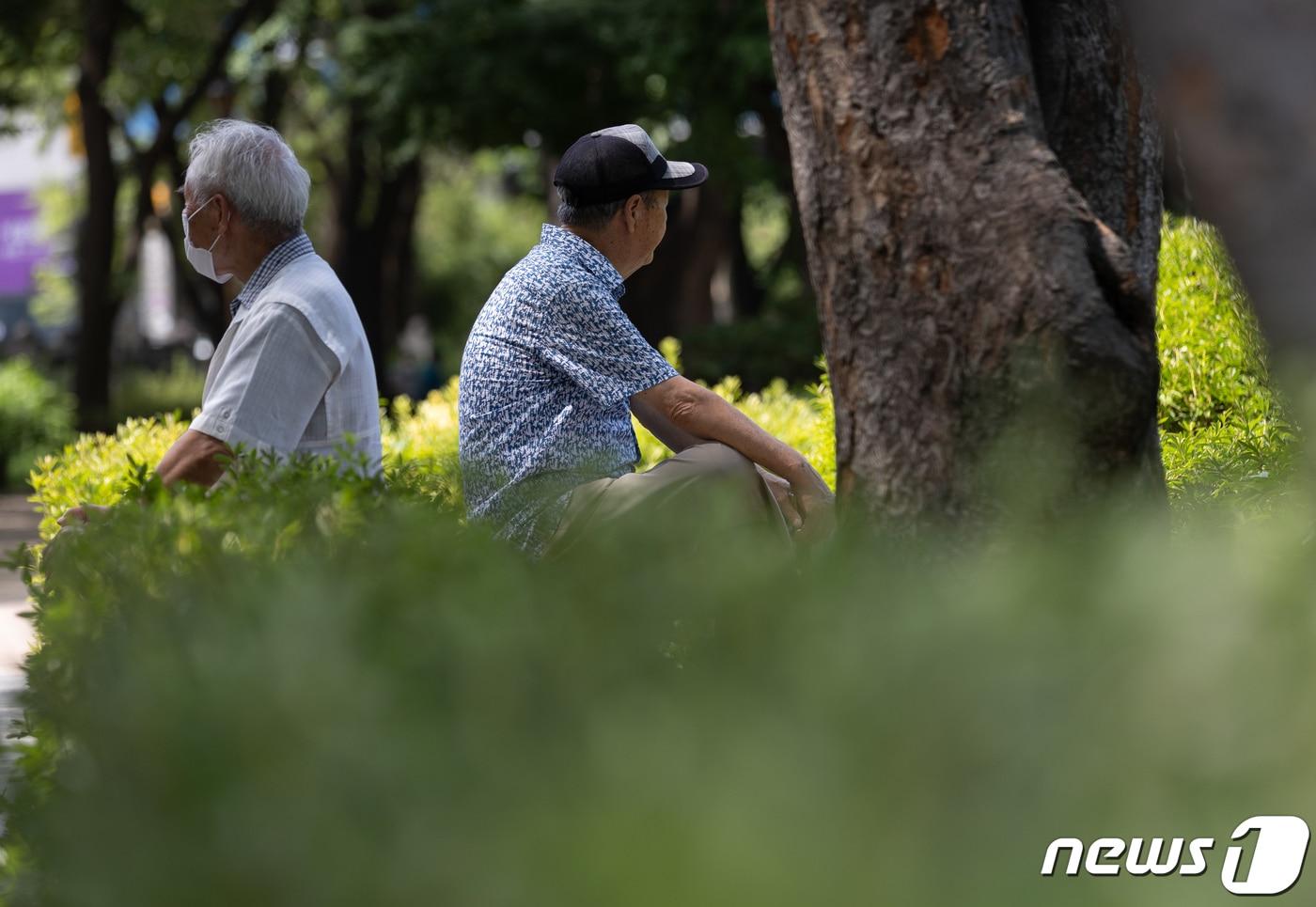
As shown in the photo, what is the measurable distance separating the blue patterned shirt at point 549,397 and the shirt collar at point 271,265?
64 cm

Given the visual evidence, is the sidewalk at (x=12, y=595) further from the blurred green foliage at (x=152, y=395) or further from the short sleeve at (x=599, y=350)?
the blurred green foliage at (x=152, y=395)

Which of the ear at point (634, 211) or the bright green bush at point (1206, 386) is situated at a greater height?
the ear at point (634, 211)

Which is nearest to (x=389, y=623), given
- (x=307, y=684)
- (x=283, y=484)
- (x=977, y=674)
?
(x=307, y=684)

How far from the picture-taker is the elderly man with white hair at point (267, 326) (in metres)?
3.96

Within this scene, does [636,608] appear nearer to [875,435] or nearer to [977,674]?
[977,674]

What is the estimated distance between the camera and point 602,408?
3.92 metres

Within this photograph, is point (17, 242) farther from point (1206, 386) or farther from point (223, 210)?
point (1206, 386)

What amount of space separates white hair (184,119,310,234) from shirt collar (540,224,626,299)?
690mm

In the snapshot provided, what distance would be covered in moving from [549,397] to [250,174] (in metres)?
1.04

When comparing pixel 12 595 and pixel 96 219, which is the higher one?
pixel 96 219

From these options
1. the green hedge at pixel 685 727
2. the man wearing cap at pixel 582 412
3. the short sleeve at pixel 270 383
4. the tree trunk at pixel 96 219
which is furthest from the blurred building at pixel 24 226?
the green hedge at pixel 685 727

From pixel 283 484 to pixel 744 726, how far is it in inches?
69.1

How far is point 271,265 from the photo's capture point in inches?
169

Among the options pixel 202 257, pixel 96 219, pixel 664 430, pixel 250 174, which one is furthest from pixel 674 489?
pixel 96 219
